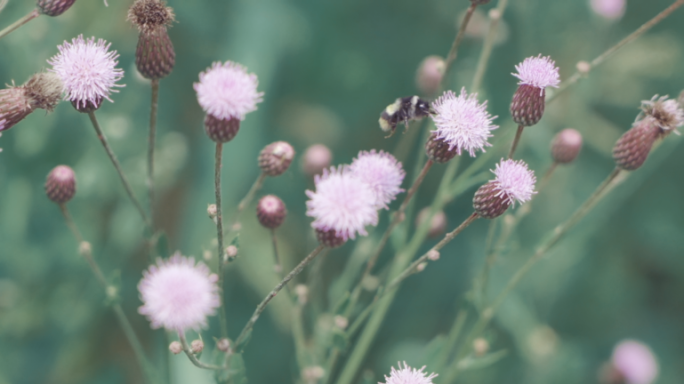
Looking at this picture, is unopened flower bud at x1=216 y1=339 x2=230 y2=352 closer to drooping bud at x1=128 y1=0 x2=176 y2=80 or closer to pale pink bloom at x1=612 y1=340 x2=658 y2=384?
drooping bud at x1=128 y1=0 x2=176 y2=80

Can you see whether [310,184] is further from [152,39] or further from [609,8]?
[609,8]

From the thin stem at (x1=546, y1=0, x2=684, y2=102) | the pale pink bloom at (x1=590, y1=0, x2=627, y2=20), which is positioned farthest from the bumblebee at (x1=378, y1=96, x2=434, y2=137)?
the pale pink bloom at (x1=590, y1=0, x2=627, y2=20)

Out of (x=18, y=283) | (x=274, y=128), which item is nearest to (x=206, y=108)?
(x=18, y=283)

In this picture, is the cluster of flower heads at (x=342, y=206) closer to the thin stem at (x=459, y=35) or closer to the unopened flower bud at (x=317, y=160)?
the thin stem at (x=459, y=35)

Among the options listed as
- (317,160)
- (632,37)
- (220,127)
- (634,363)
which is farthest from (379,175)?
(634,363)

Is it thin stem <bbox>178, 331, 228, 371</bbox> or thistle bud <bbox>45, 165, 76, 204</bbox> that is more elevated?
thistle bud <bbox>45, 165, 76, 204</bbox>

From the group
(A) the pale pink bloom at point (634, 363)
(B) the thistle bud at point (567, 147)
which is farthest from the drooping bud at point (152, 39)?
(A) the pale pink bloom at point (634, 363)
